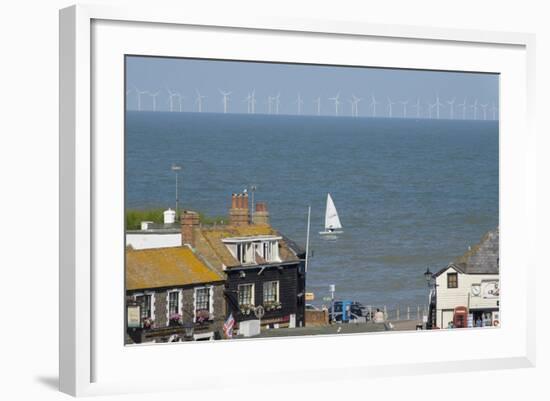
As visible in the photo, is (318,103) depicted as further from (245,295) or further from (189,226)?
(245,295)

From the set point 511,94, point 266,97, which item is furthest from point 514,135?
point 266,97

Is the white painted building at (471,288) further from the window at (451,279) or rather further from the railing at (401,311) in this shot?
the railing at (401,311)

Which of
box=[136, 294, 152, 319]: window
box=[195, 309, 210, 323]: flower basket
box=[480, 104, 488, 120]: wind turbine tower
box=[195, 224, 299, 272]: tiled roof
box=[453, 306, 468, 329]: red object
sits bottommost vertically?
box=[453, 306, 468, 329]: red object

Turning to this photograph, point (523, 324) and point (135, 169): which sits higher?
point (135, 169)

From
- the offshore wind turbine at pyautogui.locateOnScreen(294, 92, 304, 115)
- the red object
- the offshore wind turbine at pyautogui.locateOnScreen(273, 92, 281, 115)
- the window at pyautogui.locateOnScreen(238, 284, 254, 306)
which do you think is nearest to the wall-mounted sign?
the window at pyautogui.locateOnScreen(238, 284, 254, 306)

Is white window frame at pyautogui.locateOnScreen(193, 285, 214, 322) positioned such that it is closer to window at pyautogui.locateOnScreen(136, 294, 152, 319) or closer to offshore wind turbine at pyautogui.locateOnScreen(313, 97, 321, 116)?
window at pyautogui.locateOnScreen(136, 294, 152, 319)

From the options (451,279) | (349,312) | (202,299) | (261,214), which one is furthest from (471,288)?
(202,299)

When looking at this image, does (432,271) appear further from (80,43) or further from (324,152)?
(80,43)
